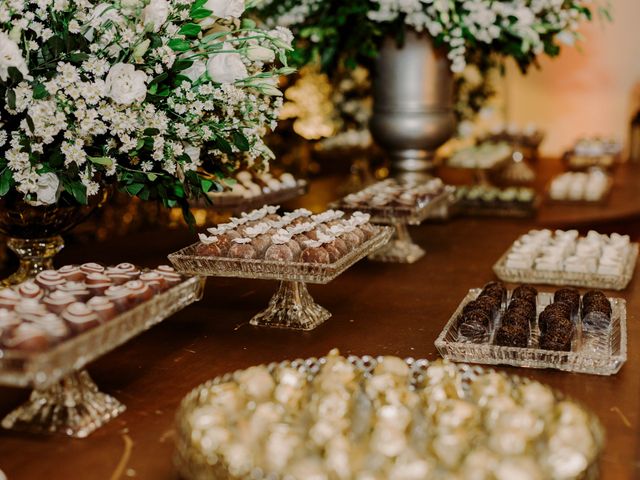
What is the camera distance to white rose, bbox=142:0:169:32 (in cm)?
166

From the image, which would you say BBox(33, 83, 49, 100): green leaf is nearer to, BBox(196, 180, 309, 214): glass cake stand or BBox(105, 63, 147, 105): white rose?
BBox(105, 63, 147, 105): white rose

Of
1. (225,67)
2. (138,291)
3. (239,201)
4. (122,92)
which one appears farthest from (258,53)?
(239,201)

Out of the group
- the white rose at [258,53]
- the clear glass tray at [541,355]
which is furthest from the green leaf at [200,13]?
the clear glass tray at [541,355]

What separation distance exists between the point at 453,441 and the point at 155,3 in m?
1.06

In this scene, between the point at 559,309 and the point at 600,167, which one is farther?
the point at 600,167

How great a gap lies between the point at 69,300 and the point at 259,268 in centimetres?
52

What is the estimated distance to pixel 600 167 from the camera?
16.1 feet

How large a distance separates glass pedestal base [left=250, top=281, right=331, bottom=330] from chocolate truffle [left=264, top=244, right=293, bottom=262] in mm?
134

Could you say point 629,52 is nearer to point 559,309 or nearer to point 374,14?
point 374,14

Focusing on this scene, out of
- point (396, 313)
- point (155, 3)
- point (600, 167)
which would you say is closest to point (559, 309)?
point (396, 313)

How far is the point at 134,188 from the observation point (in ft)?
6.07

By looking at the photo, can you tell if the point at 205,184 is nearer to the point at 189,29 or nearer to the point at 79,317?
the point at 189,29

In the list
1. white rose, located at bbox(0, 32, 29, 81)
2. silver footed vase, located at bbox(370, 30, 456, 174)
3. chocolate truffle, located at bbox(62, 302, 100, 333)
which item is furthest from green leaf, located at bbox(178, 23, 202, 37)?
silver footed vase, located at bbox(370, 30, 456, 174)

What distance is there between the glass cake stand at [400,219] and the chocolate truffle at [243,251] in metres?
0.72
